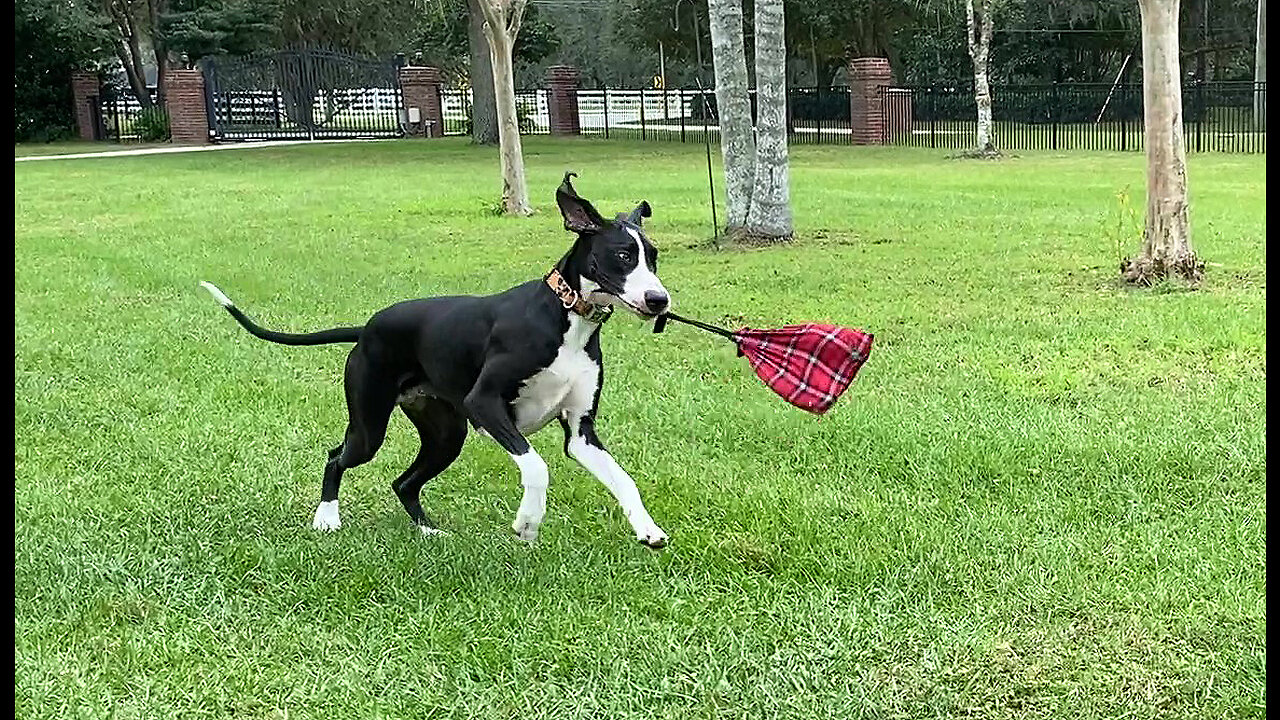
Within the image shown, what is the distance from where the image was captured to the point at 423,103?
3831 cm

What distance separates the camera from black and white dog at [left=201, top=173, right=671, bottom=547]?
3977mm

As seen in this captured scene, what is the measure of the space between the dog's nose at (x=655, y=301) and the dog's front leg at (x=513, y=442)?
1.77ft

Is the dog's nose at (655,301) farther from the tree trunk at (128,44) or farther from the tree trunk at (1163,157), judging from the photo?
the tree trunk at (128,44)

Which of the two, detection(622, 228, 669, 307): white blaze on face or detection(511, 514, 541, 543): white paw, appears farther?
detection(511, 514, 541, 543): white paw

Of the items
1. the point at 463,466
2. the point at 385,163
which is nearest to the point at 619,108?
the point at 385,163

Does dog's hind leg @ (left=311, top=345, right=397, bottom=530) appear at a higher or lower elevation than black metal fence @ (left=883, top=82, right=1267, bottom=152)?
lower

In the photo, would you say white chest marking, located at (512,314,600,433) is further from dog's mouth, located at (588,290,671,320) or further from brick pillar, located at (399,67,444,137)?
brick pillar, located at (399,67,444,137)

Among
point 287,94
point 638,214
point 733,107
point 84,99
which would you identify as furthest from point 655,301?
point 84,99

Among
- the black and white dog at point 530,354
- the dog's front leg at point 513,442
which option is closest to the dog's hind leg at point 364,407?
the black and white dog at point 530,354

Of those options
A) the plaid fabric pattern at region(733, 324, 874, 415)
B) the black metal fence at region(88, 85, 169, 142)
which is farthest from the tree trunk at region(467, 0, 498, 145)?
the plaid fabric pattern at region(733, 324, 874, 415)

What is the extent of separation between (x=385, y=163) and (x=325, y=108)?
13143mm

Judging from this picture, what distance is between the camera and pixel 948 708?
3357mm

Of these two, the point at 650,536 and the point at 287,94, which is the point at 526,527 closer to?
the point at 650,536

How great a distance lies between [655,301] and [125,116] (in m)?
38.6
